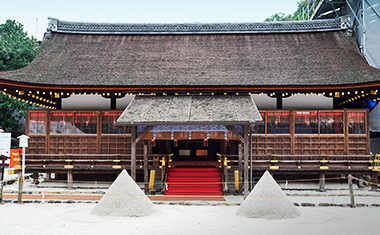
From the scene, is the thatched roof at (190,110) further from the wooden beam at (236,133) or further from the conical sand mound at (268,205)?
the conical sand mound at (268,205)

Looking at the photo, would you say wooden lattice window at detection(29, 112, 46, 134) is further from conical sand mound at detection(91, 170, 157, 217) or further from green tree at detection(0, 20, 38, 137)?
green tree at detection(0, 20, 38, 137)

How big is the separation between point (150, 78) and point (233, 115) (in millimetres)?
4634

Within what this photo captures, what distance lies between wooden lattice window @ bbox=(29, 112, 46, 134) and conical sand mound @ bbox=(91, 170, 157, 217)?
7678mm

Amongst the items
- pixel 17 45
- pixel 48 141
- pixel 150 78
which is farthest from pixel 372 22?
pixel 17 45


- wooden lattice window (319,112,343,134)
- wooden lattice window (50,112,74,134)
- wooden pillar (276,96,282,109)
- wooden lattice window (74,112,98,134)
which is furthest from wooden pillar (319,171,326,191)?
wooden lattice window (50,112,74,134)

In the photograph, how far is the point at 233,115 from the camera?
14555 mm

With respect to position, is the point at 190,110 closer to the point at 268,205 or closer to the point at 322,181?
the point at 268,205

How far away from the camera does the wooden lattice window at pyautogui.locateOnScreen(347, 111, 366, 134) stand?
56.2 feet

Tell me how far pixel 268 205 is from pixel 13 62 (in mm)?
28595

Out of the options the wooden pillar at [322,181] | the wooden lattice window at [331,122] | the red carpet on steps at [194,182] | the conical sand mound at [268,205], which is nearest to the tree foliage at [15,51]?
the red carpet on steps at [194,182]

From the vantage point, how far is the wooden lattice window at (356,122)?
17141 millimetres

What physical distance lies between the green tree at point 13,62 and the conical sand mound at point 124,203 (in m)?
23.4

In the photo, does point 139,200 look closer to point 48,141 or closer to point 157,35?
point 48,141

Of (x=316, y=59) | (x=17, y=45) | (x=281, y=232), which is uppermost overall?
(x=17, y=45)
